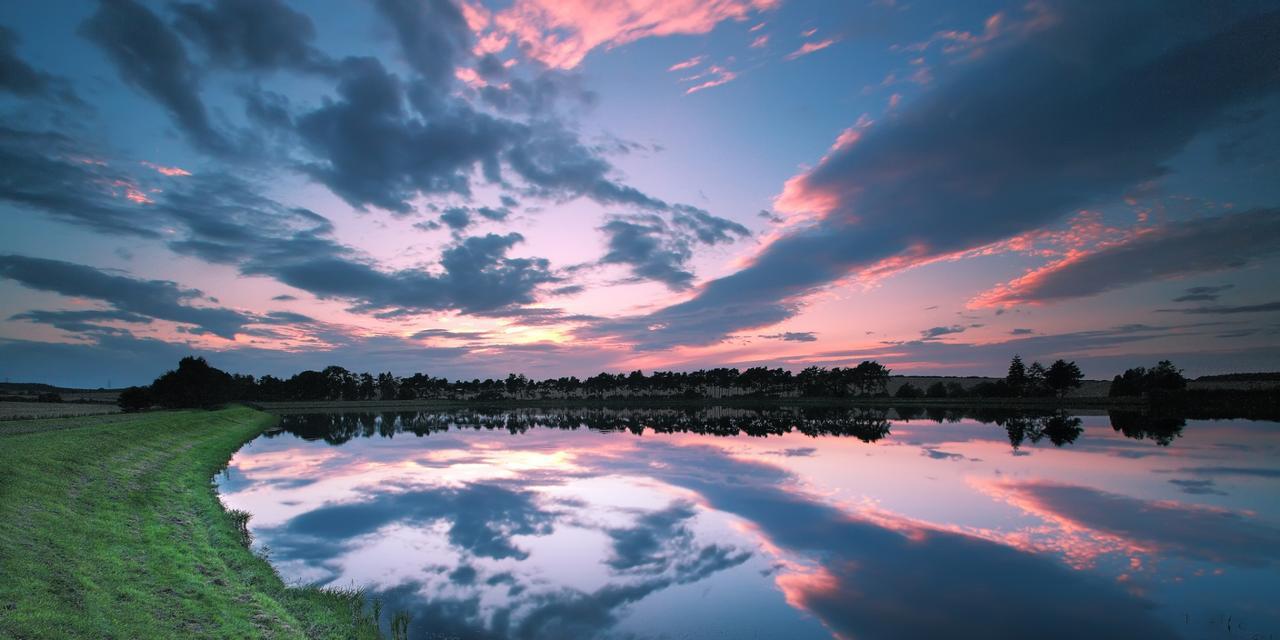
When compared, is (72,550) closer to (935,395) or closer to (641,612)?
(641,612)

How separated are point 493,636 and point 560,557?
265 inches

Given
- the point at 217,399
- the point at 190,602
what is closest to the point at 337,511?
the point at 190,602

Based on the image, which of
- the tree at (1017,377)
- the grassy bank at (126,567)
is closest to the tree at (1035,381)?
the tree at (1017,377)

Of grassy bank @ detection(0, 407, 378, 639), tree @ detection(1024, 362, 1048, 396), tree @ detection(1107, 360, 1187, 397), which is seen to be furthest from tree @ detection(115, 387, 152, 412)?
tree @ detection(1024, 362, 1048, 396)

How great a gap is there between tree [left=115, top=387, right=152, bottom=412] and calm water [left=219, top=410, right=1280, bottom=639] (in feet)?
247

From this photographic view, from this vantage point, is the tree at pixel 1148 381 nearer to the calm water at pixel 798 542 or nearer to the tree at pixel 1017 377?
the tree at pixel 1017 377

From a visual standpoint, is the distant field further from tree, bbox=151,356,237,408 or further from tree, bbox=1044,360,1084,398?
tree, bbox=1044,360,1084,398

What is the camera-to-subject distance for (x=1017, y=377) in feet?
568

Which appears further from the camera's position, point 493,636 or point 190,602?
point 493,636

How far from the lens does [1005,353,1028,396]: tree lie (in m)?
172

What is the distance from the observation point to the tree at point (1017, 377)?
172m

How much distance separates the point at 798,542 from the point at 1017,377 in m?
189

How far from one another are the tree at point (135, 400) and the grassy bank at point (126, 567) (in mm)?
90229

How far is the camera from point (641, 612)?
1485cm
